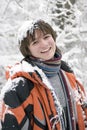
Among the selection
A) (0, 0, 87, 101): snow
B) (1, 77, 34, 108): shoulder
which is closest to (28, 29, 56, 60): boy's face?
(1, 77, 34, 108): shoulder

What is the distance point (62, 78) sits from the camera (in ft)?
9.45

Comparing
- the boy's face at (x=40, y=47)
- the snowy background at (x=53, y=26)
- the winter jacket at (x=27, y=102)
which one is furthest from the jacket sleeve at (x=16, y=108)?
the snowy background at (x=53, y=26)

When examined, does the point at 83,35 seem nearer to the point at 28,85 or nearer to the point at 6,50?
the point at 6,50

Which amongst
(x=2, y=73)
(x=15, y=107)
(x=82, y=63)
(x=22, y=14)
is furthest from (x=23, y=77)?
(x=82, y=63)

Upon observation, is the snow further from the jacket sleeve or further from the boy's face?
the jacket sleeve

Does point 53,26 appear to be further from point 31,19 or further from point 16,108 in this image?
point 16,108

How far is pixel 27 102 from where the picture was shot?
258 centimetres

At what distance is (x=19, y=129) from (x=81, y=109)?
54 cm

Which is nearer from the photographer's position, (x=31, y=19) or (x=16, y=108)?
(x=16, y=108)

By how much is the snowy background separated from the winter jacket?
2.84 m

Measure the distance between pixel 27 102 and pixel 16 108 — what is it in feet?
0.28

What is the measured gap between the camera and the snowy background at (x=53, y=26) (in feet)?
19.0

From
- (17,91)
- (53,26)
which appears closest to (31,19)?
(53,26)

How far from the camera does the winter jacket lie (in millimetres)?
2569
